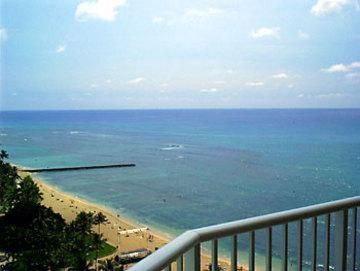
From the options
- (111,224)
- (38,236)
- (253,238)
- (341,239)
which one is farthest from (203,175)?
(253,238)

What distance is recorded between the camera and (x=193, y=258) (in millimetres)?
1027

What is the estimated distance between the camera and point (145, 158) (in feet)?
131

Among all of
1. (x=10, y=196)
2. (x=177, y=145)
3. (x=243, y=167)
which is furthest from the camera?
(x=177, y=145)

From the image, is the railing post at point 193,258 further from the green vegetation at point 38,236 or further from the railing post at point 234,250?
the green vegetation at point 38,236

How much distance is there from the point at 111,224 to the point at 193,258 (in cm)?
1944

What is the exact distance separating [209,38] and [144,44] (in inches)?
350

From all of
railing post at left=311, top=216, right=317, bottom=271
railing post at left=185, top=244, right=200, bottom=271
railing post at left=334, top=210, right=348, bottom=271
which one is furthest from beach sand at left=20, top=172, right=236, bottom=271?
railing post at left=185, top=244, right=200, bottom=271

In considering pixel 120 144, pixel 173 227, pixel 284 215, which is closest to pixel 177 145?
pixel 120 144

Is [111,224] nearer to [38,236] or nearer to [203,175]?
[38,236]

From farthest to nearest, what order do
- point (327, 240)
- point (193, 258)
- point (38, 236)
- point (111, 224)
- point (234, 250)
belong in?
point (111, 224) < point (38, 236) < point (327, 240) < point (234, 250) < point (193, 258)

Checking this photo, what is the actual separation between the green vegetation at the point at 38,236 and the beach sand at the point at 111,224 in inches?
61.5

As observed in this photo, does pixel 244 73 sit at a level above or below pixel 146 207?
above

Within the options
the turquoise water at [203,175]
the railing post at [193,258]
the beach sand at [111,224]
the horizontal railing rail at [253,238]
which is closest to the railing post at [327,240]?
the horizontal railing rail at [253,238]

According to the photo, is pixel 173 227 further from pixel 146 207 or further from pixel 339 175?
pixel 339 175
